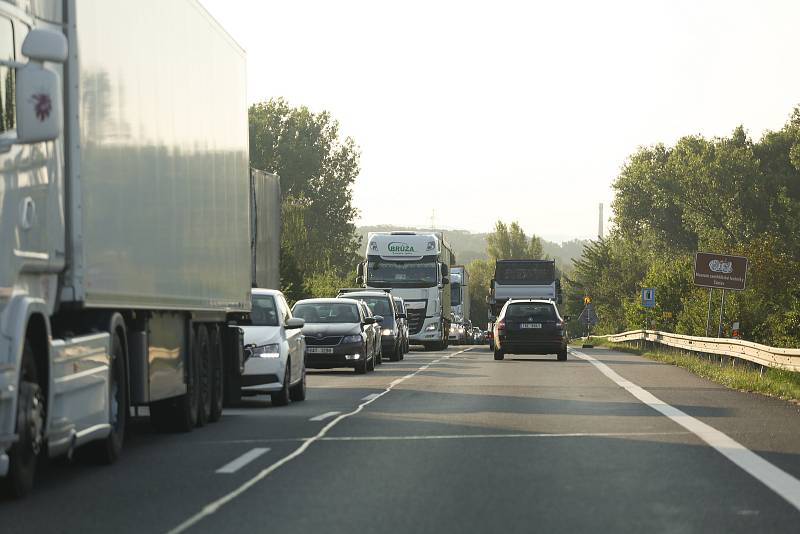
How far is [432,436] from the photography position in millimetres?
13891

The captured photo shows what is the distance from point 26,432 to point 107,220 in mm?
2195

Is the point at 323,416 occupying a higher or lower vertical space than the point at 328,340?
lower

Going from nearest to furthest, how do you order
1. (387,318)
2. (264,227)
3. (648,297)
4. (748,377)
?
(748,377) → (264,227) → (387,318) → (648,297)

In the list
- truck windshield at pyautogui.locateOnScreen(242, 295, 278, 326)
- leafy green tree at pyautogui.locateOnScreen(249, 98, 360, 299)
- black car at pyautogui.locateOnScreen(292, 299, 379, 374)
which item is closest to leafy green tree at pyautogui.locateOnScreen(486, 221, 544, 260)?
leafy green tree at pyautogui.locateOnScreen(249, 98, 360, 299)

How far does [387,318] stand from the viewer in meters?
40.7

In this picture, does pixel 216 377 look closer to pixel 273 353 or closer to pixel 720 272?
pixel 273 353

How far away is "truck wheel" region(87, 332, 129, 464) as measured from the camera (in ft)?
38.0

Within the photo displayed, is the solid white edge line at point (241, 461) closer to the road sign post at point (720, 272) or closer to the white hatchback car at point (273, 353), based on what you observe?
the white hatchback car at point (273, 353)

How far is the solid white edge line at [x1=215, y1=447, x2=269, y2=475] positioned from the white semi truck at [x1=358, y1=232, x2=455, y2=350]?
130ft

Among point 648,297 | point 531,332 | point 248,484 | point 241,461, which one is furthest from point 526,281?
point 248,484

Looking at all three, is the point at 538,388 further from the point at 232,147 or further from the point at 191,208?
the point at 191,208

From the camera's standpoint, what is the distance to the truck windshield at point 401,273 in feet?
173

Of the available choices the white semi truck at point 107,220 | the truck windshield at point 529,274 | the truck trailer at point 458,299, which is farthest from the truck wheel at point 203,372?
the truck trailer at point 458,299

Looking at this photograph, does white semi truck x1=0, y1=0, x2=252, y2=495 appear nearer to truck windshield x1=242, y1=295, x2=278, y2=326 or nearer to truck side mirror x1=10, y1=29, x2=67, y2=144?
truck side mirror x1=10, y1=29, x2=67, y2=144
